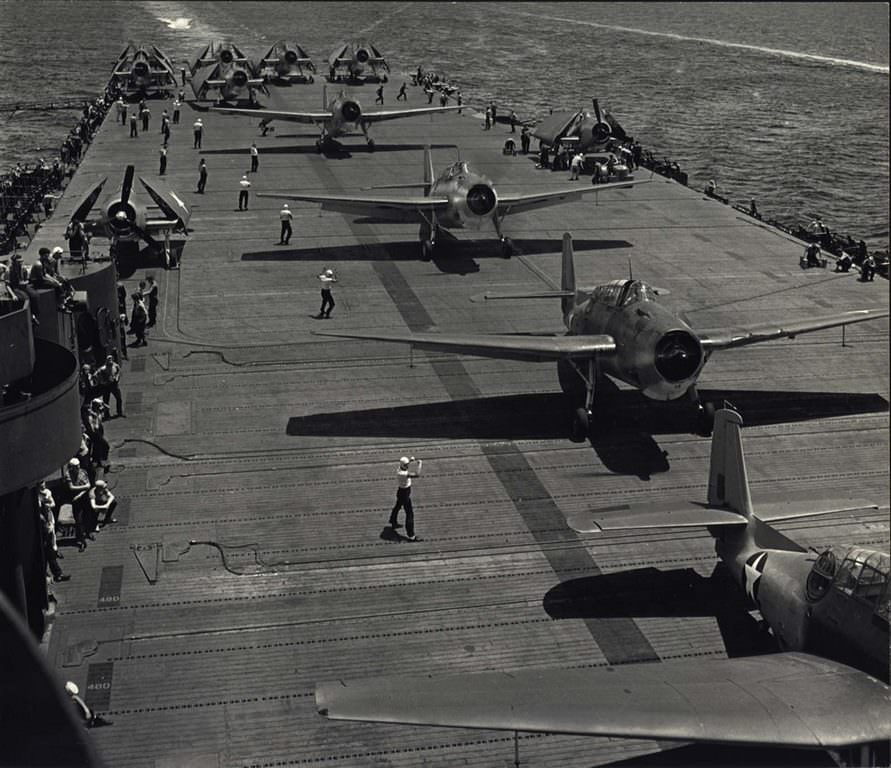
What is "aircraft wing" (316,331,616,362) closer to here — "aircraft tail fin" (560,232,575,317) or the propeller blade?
"aircraft tail fin" (560,232,575,317)

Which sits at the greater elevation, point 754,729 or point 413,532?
point 754,729

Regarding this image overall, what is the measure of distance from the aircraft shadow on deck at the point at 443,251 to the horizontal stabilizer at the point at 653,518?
23.8 metres

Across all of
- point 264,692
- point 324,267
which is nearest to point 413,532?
point 264,692

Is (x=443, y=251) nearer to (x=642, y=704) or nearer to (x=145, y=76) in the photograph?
(x=642, y=704)

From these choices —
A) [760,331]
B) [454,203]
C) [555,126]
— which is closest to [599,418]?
[760,331]

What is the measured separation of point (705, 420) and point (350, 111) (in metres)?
43.6

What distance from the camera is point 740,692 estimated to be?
13.3 meters

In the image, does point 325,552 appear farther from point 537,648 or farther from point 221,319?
point 221,319

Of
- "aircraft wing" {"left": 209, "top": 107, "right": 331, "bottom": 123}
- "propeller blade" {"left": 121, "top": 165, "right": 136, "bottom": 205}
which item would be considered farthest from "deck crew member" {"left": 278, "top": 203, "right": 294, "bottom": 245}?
"aircraft wing" {"left": 209, "top": 107, "right": 331, "bottom": 123}

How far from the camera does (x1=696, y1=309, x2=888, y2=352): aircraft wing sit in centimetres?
2588

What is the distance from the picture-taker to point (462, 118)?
8275cm

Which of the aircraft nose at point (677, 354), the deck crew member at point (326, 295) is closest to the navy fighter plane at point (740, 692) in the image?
the aircraft nose at point (677, 354)

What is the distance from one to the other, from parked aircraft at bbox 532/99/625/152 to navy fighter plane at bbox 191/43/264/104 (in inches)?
1180

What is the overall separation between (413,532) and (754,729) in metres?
9.98
